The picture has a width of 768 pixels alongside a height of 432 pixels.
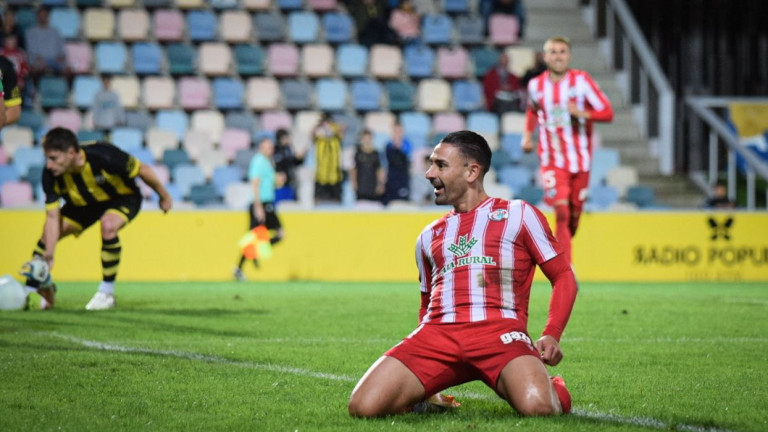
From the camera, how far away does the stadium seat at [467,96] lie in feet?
63.4

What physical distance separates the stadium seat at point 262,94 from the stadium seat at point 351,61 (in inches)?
50.2

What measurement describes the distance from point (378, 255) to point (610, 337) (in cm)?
793

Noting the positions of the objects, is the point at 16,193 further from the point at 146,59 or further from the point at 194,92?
the point at 146,59

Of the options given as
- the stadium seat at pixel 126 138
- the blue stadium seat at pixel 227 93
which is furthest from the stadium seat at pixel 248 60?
the stadium seat at pixel 126 138

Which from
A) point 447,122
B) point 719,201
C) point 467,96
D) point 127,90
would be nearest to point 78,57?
point 127,90

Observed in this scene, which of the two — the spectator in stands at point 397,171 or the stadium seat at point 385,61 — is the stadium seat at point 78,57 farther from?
the spectator in stands at point 397,171

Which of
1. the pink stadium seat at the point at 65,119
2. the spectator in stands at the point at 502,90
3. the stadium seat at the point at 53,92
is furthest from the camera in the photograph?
the spectator in stands at the point at 502,90

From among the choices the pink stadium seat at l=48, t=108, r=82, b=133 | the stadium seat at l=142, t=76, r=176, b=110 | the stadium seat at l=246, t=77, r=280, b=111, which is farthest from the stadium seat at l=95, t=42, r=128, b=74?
the stadium seat at l=246, t=77, r=280, b=111

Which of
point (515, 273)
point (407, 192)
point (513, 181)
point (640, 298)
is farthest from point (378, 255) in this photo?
point (515, 273)

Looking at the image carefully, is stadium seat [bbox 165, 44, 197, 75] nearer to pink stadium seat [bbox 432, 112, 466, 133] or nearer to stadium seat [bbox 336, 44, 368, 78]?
stadium seat [bbox 336, 44, 368, 78]

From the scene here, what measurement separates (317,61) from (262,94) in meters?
1.20

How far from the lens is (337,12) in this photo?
2031 centimetres

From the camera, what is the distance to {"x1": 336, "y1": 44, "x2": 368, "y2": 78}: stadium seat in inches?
771

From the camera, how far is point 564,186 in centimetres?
1054
